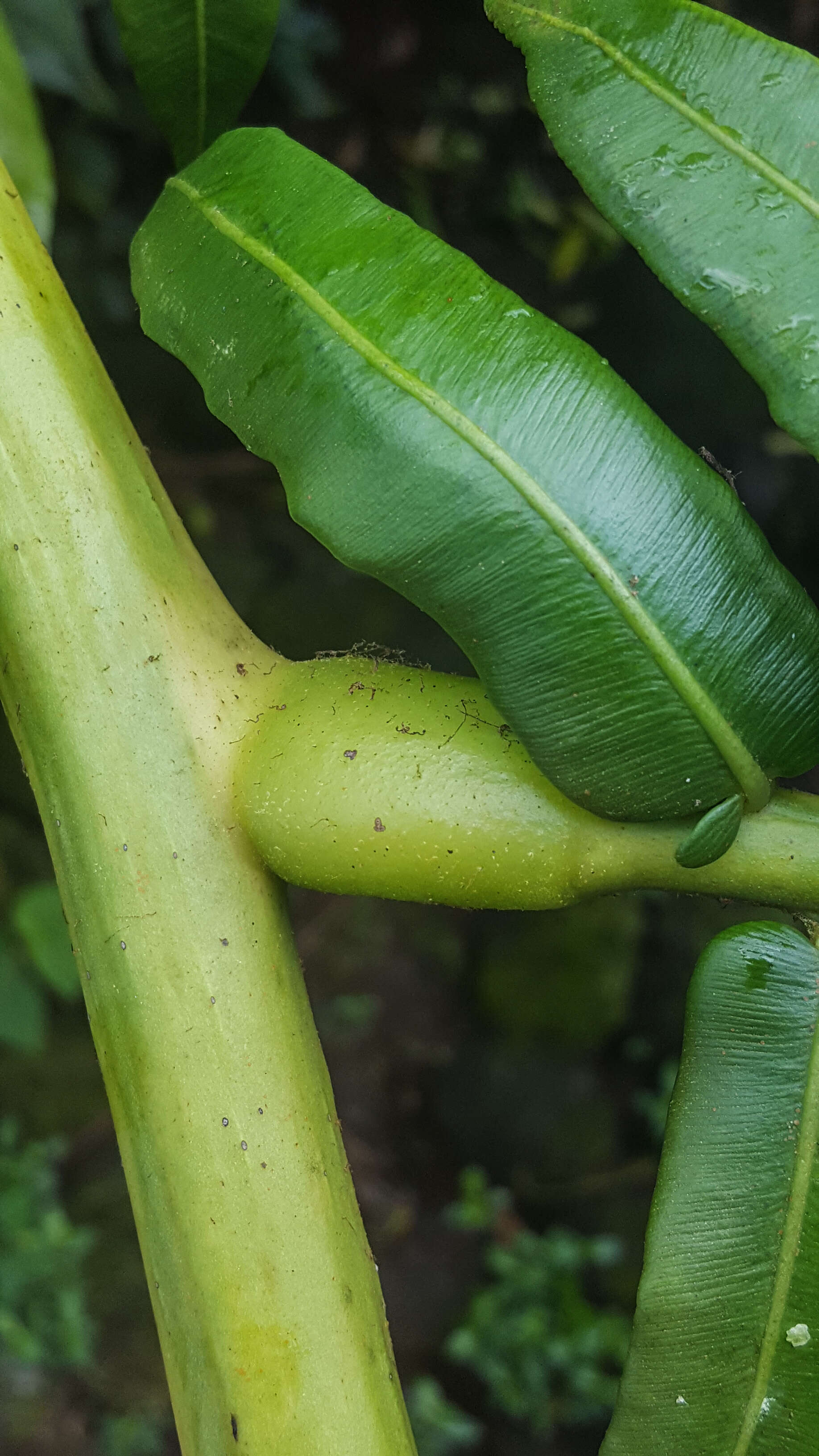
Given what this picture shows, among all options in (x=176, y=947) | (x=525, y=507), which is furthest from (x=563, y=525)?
(x=176, y=947)

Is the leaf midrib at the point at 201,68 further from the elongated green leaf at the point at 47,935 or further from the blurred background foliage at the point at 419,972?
the elongated green leaf at the point at 47,935

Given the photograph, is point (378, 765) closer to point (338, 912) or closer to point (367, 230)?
point (367, 230)

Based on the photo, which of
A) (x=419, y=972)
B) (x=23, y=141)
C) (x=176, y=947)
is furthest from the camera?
(x=419, y=972)

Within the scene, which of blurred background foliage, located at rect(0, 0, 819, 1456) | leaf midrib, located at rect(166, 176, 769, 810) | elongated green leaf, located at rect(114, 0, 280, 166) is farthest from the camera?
blurred background foliage, located at rect(0, 0, 819, 1456)

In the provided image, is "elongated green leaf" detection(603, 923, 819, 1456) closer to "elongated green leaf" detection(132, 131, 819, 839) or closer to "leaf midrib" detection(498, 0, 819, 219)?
"elongated green leaf" detection(132, 131, 819, 839)

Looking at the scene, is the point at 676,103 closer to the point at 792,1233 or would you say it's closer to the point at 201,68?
the point at 201,68

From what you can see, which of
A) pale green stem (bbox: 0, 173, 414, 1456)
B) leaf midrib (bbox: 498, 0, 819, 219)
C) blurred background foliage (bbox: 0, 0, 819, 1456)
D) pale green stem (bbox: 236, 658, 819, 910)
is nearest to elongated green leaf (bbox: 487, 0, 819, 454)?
leaf midrib (bbox: 498, 0, 819, 219)
